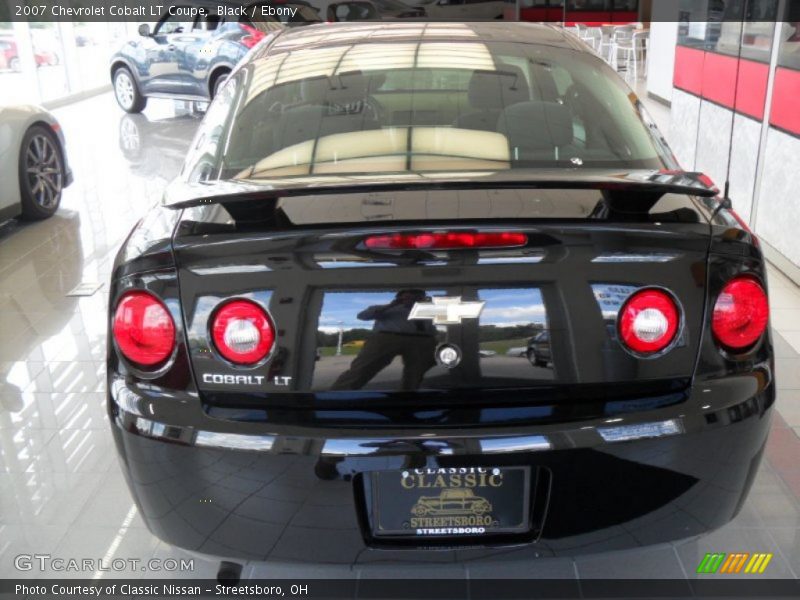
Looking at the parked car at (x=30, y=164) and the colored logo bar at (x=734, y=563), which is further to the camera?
the parked car at (x=30, y=164)

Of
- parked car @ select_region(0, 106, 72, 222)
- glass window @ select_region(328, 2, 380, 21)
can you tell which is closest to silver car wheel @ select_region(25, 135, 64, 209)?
parked car @ select_region(0, 106, 72, 222)

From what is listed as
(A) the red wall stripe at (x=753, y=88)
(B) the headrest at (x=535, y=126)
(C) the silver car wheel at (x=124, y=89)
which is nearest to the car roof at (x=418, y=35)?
(B) the headrest at (x=535, y=126)

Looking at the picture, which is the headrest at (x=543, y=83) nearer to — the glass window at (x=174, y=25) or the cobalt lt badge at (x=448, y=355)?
the cobalt lt badge at (x=448, y=355)

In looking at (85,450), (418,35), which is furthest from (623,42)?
(85,450)

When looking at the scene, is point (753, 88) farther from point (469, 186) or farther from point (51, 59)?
point (51, 59)

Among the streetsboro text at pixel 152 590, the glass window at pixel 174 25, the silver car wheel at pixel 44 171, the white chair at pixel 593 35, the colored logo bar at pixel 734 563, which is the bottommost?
the streetsboro text at pixel 152 590

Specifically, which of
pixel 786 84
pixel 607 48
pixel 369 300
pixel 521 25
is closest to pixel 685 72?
pixel 786 84

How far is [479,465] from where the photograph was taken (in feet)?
5.11

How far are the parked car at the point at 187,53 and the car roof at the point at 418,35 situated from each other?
22.2 ft

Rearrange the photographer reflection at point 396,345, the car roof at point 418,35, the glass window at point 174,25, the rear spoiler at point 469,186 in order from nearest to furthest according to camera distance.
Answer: the photographer reflection at point 396,345
the rear spoiler at point 469,186
the car roof at point 418,35
the glass window at point 174,25

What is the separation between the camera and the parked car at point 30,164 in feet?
16.9

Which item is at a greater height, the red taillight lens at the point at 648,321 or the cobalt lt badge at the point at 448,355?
the red taillight lens at the point at 648,321

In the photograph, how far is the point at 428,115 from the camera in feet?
7.40

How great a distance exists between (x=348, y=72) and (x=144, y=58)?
8516mm
